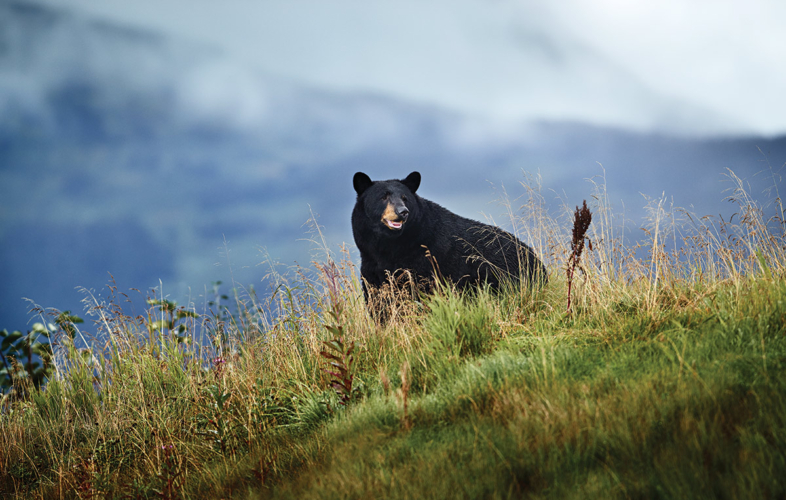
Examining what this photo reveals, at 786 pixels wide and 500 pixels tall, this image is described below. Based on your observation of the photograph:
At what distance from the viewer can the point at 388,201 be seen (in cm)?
625

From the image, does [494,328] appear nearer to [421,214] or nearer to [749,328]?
[749,328]

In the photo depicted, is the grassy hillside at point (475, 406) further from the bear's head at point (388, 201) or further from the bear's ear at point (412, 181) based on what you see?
the bear's ear at point (412, 181)

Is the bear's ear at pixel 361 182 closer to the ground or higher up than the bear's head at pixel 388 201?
higher up

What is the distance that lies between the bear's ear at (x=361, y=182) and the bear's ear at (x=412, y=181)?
1.72ft

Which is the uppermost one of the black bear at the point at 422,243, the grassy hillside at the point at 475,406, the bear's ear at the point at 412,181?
the bear's ear at the point at 412,181

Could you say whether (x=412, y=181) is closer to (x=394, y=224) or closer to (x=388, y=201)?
(x=388, y=201)

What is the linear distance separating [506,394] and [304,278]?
3617 millimetres

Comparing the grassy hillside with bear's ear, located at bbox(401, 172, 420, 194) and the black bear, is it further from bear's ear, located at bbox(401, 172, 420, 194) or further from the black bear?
bear's ear, located at bbox(401, 172, 420, 194)

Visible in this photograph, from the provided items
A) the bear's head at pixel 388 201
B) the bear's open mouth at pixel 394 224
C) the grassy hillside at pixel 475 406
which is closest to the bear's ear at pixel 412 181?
the bear's head at pixel 388 201

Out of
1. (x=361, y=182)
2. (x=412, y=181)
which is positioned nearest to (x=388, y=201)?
(x=361, y=182)

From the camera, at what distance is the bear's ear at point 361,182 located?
264 inches

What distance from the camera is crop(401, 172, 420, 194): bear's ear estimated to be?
22.7 feet

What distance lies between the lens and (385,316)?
5375 millimetres

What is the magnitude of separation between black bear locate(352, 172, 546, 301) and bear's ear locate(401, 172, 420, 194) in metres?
0.01
